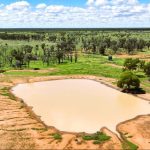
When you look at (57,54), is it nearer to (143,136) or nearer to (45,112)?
(45,112)

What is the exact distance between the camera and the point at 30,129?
166 feet

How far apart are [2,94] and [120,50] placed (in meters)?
108

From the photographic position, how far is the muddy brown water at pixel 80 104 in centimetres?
5509

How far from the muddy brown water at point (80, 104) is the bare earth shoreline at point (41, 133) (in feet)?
6.80

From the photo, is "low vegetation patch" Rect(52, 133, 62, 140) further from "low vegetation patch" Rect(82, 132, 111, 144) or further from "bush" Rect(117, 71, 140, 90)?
"bush" Rect(117, 71, 140, 90)

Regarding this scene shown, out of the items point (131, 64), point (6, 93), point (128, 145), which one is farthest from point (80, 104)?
point (131, 64)

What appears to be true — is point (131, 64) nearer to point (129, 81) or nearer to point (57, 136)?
point (129, 81)

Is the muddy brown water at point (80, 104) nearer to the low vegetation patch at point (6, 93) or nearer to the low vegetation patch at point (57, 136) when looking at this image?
the low vegetation patch at point (6, 93)

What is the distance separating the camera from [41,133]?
4900cm

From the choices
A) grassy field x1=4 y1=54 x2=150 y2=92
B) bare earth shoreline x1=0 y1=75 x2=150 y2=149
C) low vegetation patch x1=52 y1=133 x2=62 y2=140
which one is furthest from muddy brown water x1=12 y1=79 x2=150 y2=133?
grassy field x1=4 y1=54 x2=150 y2=92

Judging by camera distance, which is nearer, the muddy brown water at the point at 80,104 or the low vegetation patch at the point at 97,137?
the low vegetation patch at the point at 97,137

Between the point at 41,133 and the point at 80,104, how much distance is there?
742 inches

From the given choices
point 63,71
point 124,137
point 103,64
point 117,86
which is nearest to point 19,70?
point 63,71

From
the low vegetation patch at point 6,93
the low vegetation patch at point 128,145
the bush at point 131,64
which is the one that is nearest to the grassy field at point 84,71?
the bush at point 131,64
